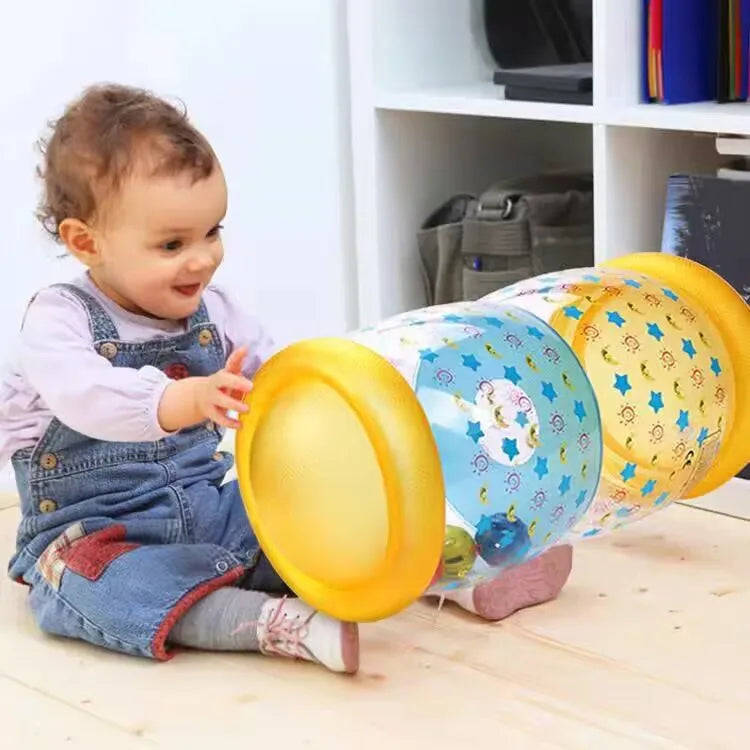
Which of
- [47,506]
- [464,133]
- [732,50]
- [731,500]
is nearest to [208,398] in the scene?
[47,506]

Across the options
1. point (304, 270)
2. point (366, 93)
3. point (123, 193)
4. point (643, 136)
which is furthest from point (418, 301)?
point (123, 193)

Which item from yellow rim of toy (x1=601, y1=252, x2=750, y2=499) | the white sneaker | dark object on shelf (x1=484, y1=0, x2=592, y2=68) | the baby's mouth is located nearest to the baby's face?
the baby's mouth

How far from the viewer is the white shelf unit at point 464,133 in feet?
5.24

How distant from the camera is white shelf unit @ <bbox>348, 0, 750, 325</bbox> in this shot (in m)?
1.60

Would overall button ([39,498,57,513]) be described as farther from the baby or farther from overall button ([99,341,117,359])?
overall button ([99,341,117,359])

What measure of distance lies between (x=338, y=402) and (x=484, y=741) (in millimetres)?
270

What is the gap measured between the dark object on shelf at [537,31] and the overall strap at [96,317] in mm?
801

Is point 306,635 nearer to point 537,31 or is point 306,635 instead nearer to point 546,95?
point 546,95

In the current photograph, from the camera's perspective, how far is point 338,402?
1.15 m

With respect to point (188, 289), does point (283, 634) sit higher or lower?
lower

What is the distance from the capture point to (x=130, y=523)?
1312 mm

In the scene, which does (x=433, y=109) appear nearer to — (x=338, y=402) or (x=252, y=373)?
(x=252, y=373)

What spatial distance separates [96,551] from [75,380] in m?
0.15

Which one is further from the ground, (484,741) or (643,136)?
(643,136)
